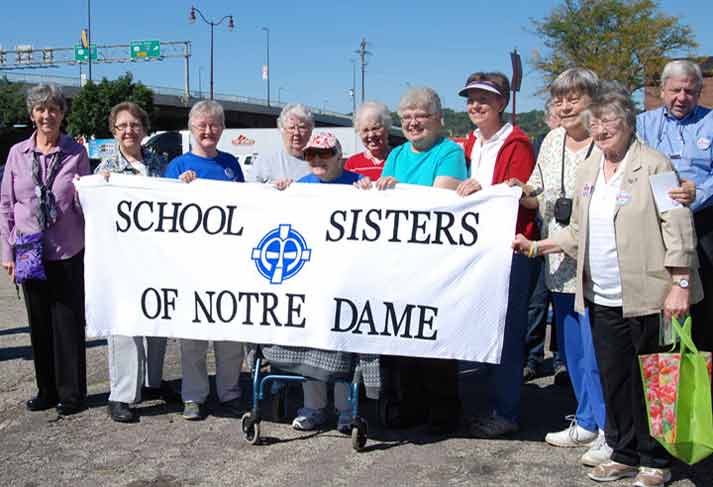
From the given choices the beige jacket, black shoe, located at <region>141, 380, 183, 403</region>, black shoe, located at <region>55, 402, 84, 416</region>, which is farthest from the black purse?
black shoe, located at <region>55, 402, 84, 416</region>

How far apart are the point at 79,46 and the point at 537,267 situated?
67.1 metres

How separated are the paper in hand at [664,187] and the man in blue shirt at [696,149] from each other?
0.89 m

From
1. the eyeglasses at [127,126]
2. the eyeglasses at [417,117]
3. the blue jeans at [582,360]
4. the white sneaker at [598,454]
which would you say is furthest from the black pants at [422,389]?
the eyeglasses at [127,126]

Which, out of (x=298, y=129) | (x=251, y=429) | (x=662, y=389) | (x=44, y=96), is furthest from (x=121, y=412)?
(x=662, y=389)

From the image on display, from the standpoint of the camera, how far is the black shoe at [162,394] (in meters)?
A: 5.55

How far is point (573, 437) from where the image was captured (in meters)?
4.66

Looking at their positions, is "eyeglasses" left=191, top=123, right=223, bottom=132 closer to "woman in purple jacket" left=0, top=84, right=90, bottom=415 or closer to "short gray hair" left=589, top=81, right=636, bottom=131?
"woman in purple jacket" left=0, top=84, right=90, bottom=415

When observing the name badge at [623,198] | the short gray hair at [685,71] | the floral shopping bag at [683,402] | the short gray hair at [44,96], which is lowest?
the floral shopping bag at [683,402]

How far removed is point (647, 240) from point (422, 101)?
160cm

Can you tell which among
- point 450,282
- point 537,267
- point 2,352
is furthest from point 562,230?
point 2,352

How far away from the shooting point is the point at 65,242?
17.1 ft

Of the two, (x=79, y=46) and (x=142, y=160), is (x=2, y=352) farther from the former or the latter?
(x=79, y=46)

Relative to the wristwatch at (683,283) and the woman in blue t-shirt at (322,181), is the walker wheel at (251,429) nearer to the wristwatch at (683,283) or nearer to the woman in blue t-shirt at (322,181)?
the woman in blue t-shirt at (322,181)

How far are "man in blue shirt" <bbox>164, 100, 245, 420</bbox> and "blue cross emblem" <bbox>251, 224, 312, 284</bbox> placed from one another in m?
0.67
